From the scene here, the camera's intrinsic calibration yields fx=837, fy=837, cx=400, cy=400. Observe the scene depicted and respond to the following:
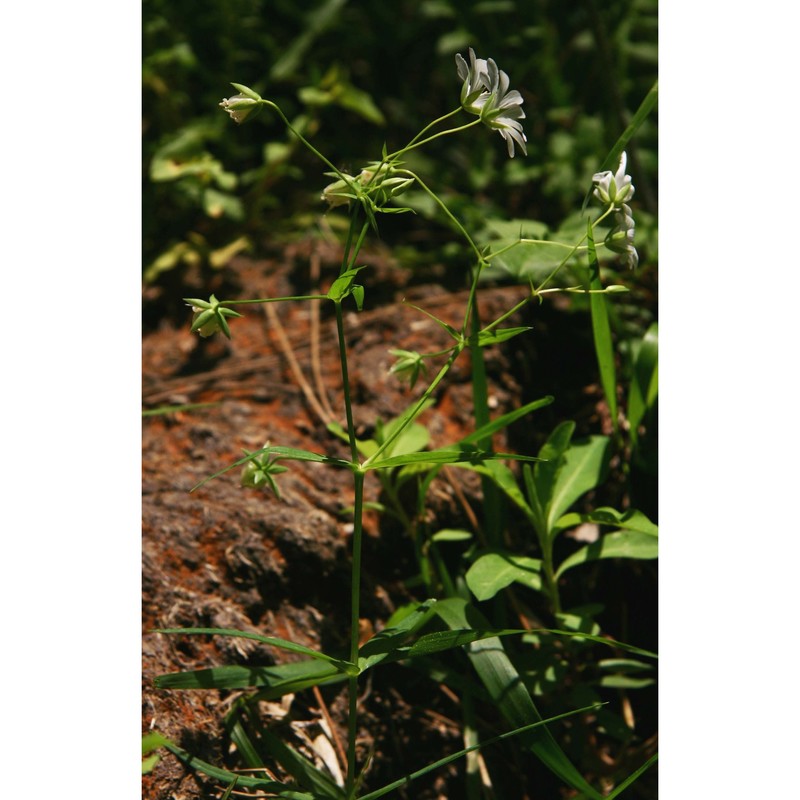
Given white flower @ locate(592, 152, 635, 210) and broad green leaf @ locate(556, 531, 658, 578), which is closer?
white flower @ locate(592, 152, 635, 210)

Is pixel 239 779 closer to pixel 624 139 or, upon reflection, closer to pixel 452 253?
pixel 624 139

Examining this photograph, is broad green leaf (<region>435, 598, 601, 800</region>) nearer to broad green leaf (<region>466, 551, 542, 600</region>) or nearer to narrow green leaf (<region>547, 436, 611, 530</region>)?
broad green leaf (<region>466, 551, 542, 600</region>)

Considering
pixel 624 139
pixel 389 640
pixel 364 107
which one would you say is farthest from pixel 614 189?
pixel 364 107

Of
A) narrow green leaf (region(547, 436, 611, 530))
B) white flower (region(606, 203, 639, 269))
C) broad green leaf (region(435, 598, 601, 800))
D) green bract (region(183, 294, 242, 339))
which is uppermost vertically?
white flower (region(606, 203, 639, 269))

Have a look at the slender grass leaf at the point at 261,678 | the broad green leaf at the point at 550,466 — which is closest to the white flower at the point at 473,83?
the broad green leaf at the point at 550,466

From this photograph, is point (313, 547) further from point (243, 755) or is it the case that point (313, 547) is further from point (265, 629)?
point (243, 755)

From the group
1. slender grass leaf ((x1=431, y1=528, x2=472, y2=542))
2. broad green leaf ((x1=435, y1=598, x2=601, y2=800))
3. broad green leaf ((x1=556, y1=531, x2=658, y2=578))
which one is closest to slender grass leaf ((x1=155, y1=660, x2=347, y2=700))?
broad green leaf ((x1=435, y1=598, x2=601, y2=800))
